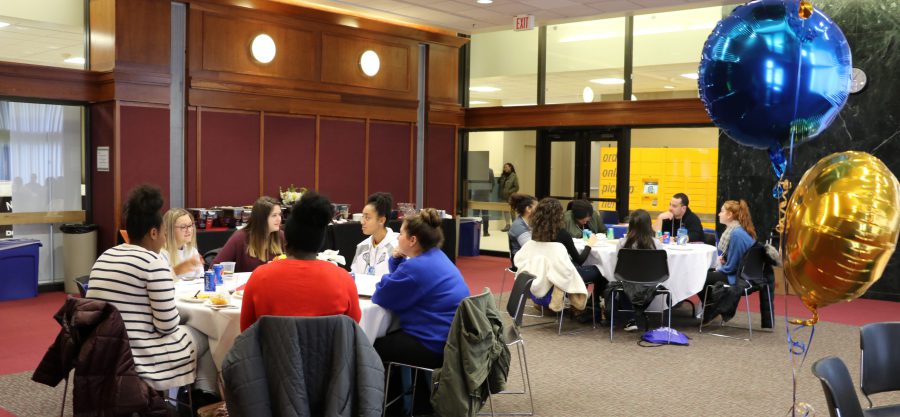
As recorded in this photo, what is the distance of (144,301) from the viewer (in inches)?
152

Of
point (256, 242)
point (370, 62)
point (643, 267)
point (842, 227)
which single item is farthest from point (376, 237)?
point (370, 62)

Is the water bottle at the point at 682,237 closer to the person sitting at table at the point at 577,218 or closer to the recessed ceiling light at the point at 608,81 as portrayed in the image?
the person sitting at table at the point at 577,218

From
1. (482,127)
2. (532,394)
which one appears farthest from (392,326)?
(482,127)

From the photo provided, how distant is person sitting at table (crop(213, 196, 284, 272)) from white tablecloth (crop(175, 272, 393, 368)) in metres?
1.01

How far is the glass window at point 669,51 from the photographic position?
11.1m

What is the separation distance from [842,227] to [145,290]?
298 centimetres

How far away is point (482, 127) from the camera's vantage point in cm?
1326

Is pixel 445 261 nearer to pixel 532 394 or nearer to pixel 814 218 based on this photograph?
pixel 532 394

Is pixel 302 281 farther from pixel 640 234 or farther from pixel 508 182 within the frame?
pixel 508 182

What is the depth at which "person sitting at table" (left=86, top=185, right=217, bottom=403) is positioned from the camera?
12.5 ft

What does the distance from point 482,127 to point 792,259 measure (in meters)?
10.6

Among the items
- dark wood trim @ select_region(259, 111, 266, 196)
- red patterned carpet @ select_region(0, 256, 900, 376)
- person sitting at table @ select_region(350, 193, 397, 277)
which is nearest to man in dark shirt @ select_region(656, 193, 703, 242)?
red patterned carpet @ select_region(0, 256, 900, 376)

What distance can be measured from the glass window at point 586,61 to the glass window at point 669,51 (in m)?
0.29

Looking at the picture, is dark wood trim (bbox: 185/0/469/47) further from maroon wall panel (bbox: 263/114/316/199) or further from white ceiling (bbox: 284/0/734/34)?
maroon wall panel (bbox: 263/114/316/199)
